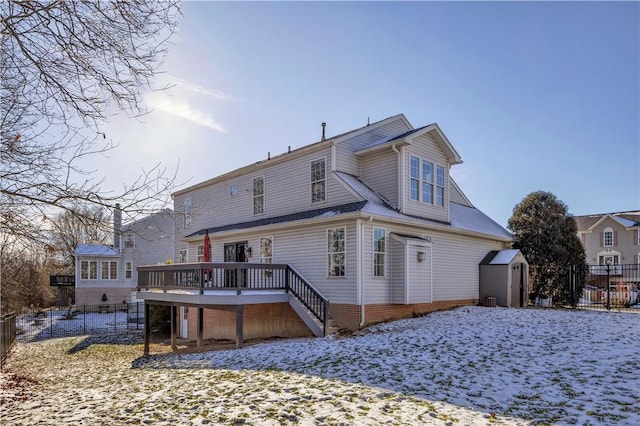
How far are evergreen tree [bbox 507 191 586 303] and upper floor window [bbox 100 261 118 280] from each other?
31.9 metres

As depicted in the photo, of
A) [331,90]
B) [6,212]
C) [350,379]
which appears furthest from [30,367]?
[331,90]

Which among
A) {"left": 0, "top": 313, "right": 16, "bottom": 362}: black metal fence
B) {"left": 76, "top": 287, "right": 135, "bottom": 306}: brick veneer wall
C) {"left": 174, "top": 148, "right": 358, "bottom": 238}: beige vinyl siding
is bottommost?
{"left": 76, "top": 287, "right": 135, "bottom": 306}: brick veneer wall

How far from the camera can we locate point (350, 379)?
7.55 m

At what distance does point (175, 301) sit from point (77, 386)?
5888 millimetres

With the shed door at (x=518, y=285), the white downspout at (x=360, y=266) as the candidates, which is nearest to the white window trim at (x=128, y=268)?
the white downspout at (x=360, y=266)

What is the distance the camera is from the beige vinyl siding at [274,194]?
15430mm

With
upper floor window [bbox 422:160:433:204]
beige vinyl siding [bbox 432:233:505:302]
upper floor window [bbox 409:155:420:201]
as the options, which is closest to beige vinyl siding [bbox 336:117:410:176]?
upper floor window [bbox 409:155:420:201]

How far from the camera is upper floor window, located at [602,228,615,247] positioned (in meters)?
42.0

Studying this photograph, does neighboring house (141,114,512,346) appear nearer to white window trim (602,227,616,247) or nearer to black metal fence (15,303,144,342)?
black metal fence (15,303,144,342)

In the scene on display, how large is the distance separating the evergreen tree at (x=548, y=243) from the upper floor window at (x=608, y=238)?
2530 centimetres

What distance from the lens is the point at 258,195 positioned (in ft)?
61.4

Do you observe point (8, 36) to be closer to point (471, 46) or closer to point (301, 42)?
point (301, 42)

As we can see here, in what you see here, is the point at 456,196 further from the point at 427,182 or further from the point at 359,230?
the point at 359,230

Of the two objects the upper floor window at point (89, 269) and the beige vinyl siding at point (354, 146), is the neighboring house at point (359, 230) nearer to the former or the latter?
the beige vinyl siding at point (354, 146)
